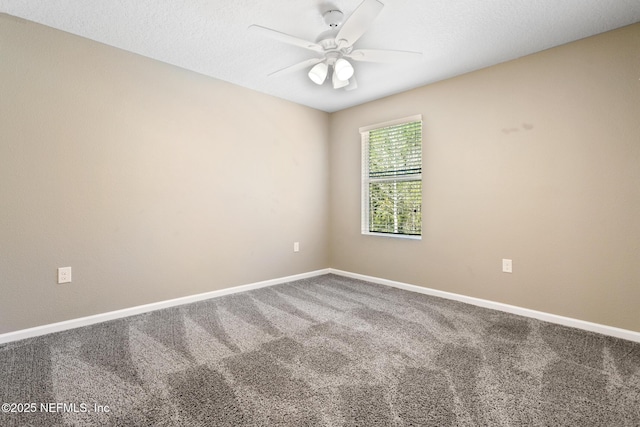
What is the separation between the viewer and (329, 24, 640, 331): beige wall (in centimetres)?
230

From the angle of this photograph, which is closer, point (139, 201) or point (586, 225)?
point (586, 225)

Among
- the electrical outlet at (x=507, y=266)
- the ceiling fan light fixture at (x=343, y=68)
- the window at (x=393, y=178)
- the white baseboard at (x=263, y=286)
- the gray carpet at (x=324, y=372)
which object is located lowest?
the gray carpet at (x=324, y=372)

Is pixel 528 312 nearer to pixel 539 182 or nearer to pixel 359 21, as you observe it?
pixel 539 182

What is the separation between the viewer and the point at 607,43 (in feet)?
7.70

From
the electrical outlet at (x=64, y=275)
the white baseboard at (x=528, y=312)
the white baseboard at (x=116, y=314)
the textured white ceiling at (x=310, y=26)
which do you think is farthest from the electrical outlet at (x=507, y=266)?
the electrical outlet at (x=64, y=275)

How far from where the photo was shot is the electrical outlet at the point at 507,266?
9.34 feet

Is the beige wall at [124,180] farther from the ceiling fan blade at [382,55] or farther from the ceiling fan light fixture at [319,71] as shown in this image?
the ceiling fan blade at [382,55]

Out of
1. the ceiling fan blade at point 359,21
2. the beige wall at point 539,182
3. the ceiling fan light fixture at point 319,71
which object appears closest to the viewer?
the ceiling fan blade at point 359,21

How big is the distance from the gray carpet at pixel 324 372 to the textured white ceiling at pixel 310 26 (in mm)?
2261

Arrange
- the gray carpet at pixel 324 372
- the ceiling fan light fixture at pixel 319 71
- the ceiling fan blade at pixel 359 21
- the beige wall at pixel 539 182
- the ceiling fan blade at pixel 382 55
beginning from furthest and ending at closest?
1. the ceiling fan light fixture at pixel 319 71
2. the beige wall at pixel 539 182
3. the ceiling fan blade at pixel 382 55
4. the ceiling fan blade at pixel 359 21
5. the gray carpet at pixel 324 372

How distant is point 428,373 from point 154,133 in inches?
114

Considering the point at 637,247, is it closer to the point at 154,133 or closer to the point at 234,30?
the point at 234,30

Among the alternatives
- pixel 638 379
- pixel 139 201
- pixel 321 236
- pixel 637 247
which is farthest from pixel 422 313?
pixel 139 201

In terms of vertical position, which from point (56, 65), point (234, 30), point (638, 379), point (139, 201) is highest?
point (234, 30)
